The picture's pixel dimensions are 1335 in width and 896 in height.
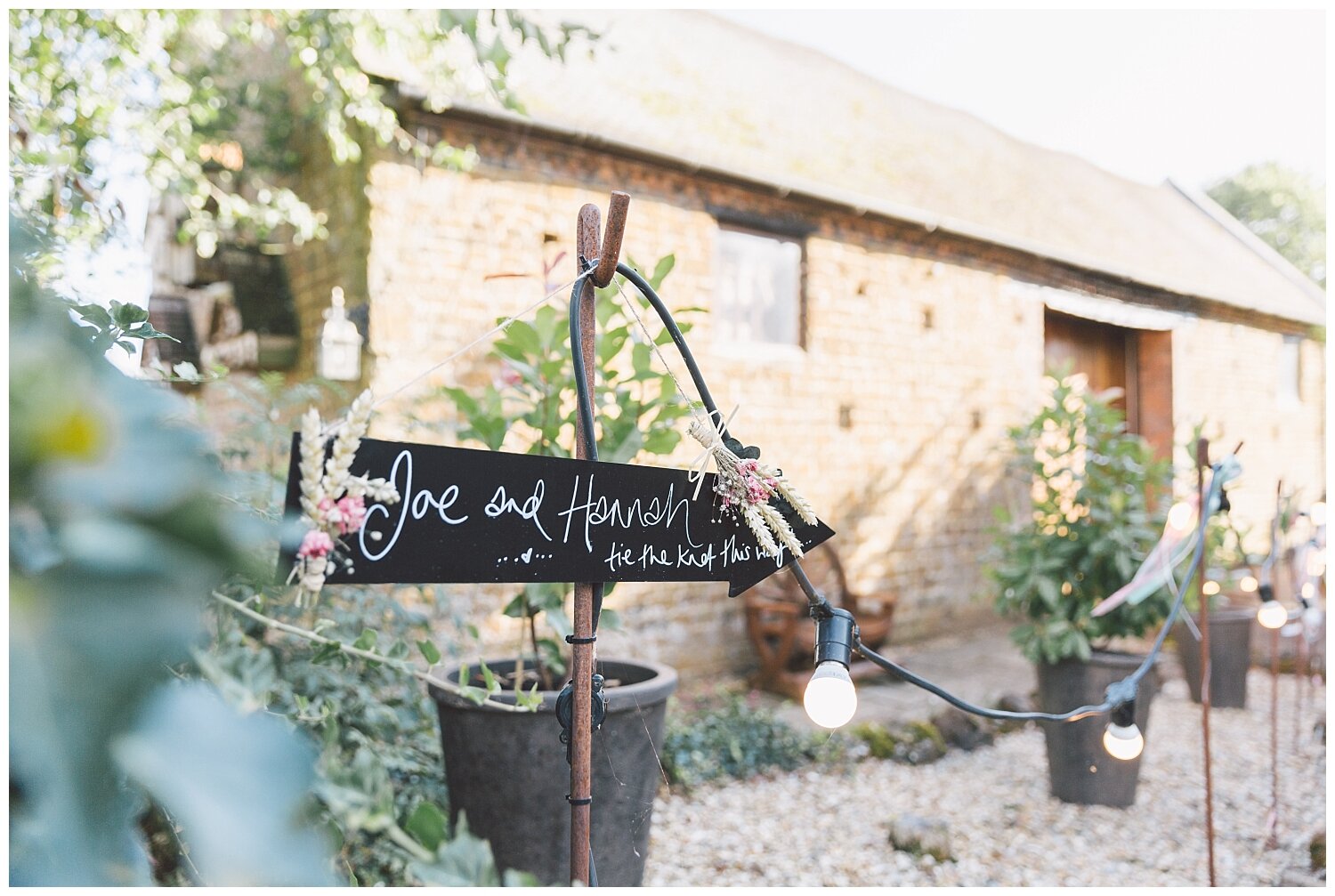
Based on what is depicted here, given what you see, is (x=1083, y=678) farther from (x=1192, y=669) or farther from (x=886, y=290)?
(x=886, y=290)

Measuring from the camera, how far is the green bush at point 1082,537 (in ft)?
10.7

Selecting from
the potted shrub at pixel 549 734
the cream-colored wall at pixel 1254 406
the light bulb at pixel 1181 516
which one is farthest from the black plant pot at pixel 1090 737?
the cream-colored wall at pixel 1254 406

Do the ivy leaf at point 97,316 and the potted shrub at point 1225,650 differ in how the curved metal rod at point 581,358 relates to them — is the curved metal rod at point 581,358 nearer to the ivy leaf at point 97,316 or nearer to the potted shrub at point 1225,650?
the ivy leaf at point 97,316

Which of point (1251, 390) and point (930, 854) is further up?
point (1251, 390)

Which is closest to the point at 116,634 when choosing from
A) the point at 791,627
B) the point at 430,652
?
the point at 430,652

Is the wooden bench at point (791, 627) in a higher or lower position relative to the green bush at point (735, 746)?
higher

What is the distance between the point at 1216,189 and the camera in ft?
58.5

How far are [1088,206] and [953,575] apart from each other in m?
5.13

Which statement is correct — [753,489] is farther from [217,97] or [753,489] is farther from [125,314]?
[217,97]

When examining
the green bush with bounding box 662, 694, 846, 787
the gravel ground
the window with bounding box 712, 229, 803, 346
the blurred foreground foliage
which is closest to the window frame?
the window with bounding box 712, 229, 803, 346

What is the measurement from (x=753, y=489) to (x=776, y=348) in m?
4.27

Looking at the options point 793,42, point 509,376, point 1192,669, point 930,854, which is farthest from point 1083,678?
point 793,42

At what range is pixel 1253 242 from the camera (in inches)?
465

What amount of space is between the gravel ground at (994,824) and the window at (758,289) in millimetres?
2601
